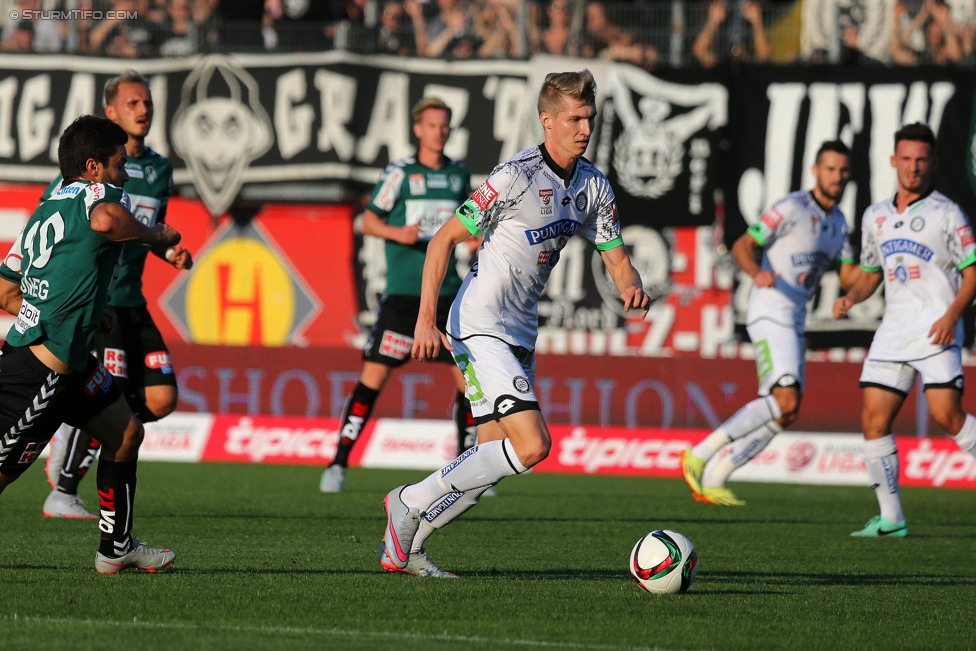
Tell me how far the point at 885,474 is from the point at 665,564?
369 centimetres

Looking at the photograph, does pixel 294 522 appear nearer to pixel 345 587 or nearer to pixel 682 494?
pixel 345 587

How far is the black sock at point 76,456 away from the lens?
905cm

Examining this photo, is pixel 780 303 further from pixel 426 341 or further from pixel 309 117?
pixel 309 117

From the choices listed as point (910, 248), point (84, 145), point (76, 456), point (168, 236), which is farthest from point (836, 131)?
point (84, 145)

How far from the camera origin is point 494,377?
6531 millimetres

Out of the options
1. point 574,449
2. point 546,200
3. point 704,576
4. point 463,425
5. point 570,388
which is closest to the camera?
point 546,200

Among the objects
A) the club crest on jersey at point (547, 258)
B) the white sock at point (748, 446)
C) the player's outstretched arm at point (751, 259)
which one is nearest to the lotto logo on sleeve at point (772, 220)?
the player's outstretched arm at point (751, 259)

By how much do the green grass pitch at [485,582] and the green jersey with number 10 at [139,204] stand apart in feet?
4.79

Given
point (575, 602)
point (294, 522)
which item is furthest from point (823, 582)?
point (294, 522)

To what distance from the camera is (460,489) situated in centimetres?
652

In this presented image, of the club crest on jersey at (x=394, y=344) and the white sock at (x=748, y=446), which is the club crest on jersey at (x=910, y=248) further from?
the club crest on jersey at (x=394, y=344)

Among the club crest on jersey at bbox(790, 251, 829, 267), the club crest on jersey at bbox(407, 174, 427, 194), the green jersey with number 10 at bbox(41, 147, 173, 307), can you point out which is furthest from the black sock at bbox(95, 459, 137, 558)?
the club crest on jersey at bbox(790, 251, 829, 267)

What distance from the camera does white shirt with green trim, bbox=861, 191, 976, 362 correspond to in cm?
954

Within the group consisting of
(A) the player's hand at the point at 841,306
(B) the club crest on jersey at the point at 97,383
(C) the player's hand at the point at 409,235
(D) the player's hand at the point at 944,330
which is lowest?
(D) the player's hand at the point at 944,330
